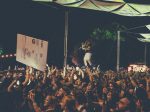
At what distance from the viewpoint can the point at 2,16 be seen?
18.3m

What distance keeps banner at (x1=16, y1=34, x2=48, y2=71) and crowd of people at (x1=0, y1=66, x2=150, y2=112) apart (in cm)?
31

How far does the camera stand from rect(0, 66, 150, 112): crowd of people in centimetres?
920

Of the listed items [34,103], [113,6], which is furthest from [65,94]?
[113,6]

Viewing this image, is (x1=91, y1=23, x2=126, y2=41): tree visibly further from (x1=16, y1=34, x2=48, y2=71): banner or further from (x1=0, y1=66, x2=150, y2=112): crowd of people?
(x1=16, y1=34, x2=48, y2=71): banner

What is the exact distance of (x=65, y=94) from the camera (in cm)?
940

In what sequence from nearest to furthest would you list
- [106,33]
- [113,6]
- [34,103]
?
[34,103] → [113,6] → [106,33]

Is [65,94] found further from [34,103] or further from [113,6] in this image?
[113,6]

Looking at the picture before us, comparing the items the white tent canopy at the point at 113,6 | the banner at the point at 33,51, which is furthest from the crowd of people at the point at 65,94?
the white tent canopy at the point at 113,6

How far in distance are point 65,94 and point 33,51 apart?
5.01 ft

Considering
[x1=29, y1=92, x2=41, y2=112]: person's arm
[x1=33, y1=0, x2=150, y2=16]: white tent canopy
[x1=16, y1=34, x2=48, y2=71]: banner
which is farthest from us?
[x1=33, y1=0, x2=150, y2=16]: white tent canopy

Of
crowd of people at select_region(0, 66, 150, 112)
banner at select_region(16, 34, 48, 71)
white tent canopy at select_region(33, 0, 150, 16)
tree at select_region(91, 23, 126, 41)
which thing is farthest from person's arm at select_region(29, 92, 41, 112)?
tree at select_region(91, 23, 126, 41)

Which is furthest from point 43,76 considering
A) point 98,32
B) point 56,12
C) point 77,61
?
point 98,32

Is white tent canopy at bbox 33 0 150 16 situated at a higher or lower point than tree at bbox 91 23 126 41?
higher

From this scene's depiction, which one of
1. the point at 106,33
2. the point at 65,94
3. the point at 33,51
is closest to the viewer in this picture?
Result: the point at 65,94
